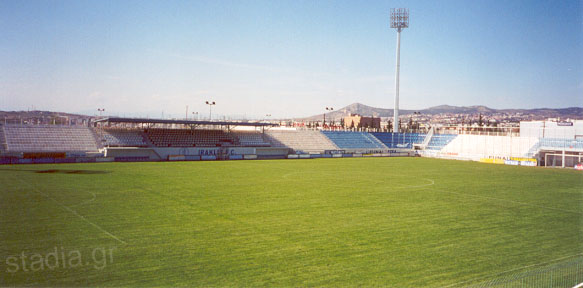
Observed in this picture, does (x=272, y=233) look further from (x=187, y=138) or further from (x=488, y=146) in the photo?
(x=488, y=146)

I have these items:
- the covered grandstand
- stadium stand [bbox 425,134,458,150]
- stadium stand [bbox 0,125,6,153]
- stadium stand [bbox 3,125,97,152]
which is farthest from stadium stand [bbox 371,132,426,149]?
stadium stand [bbox 0,125,6,153]

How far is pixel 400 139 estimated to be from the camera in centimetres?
7038

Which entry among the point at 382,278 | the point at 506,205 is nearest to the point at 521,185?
the point at 506,205

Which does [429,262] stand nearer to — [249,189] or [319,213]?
[319,213]

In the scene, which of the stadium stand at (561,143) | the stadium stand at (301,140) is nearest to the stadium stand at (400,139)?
the stadium stand at (301,140)

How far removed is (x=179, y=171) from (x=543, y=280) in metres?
28.9

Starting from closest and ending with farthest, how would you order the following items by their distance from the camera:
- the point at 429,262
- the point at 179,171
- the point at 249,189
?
the point at 429,262
the point at 249,189
the point at 179,171

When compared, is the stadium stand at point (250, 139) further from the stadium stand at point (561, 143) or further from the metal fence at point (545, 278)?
the metal fence at point (545, 278)

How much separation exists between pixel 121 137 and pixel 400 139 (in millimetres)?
43758

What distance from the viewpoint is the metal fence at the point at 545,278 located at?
10.2m

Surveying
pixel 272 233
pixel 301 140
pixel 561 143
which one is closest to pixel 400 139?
pixel 301 140

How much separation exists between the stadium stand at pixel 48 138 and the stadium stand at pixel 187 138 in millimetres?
7443

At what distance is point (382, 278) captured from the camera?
10547 mm

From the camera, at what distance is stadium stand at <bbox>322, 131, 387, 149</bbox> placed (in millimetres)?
65688
